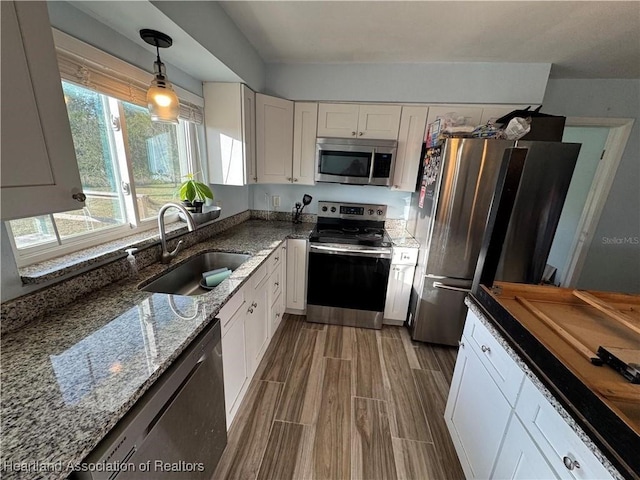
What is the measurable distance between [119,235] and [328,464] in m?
1.75

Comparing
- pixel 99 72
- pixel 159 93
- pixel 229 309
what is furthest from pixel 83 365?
pixel 99 72

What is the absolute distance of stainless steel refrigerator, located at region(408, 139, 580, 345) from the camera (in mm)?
Result: 1825

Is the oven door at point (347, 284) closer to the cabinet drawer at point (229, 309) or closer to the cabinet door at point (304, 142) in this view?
the cabinet door at point (304, 142)

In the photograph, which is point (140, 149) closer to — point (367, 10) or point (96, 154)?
point (96, 154)

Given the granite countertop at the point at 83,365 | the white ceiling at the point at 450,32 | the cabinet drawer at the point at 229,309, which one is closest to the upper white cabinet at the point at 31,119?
the granite countertop at the point at 83,365

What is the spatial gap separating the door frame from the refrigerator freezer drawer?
2038 mm

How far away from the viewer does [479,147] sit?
183cm

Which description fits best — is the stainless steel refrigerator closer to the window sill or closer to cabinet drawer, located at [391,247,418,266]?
cabinet drawer, located at [391,247,418,266]

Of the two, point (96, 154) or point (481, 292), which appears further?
point (96, 154)

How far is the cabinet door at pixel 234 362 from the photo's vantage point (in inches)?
51.2

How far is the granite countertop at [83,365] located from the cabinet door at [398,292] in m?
1.60

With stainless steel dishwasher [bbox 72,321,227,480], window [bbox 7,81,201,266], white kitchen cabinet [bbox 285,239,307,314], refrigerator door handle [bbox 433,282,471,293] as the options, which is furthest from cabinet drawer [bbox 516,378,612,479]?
window [bbox 7,81,201,266]

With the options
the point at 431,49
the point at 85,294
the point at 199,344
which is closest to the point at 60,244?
the point at 85,294

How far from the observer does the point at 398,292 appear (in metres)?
2.44
